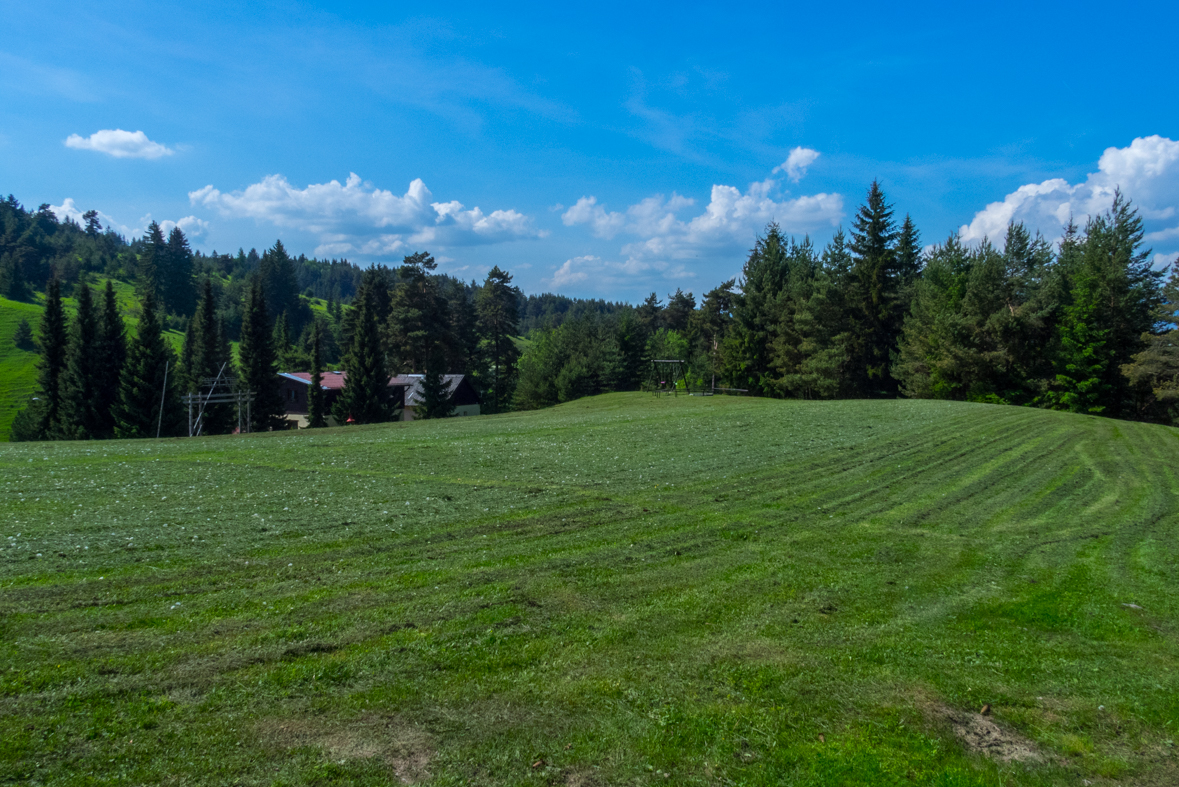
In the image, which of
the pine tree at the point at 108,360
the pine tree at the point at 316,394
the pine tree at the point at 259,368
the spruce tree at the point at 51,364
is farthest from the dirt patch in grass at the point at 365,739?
the spruce tree at the point at 51,364

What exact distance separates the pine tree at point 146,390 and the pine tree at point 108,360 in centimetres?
132

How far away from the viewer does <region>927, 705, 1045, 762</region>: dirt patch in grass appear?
5.39 meters

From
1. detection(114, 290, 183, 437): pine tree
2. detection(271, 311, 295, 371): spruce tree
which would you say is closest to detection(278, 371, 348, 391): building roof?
detection(114, 290, 183, 437): pine tree

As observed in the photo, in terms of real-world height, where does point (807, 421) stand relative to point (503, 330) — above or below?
below

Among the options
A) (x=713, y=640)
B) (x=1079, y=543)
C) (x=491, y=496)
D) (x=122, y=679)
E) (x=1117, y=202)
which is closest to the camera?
(x=122, y=679)

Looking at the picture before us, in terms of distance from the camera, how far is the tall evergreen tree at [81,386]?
4812 cm

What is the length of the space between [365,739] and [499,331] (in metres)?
75.8

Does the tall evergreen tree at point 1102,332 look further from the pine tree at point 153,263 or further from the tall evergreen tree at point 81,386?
the pine tree at point 153,263

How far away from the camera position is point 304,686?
5.90m

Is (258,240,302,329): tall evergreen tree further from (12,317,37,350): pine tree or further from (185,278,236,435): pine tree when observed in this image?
(185,278,236,435): pine tree

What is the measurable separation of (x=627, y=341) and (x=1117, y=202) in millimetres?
45642

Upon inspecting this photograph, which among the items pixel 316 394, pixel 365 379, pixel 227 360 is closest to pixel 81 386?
pixel 227 360

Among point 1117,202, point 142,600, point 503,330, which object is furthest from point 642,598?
point 503,330

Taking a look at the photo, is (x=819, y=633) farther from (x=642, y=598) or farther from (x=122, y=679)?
(x=122, y=679)
